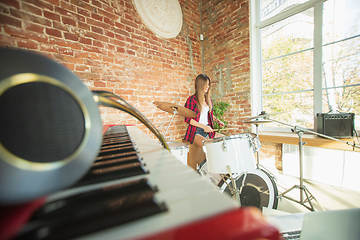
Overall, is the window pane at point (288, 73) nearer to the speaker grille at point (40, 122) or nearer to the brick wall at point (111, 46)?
the brick wall at point (111, 46)

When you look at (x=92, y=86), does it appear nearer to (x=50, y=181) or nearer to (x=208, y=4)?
(x=50, y=181)

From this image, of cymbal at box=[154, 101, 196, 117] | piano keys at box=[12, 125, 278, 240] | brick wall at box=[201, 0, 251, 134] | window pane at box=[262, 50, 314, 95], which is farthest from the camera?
brick wall at box=[201, 0, 251, 134]

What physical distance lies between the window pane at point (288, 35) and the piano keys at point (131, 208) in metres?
3.31

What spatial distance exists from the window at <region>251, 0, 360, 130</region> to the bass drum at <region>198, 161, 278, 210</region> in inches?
48.9

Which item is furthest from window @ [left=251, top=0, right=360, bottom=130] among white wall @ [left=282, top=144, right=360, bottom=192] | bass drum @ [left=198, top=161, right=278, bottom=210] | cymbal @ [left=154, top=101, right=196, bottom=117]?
cymbal @ [left=154, top=101, right=196, bottom=117]

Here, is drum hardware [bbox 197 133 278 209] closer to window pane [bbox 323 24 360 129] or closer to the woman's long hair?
the woman's long hair

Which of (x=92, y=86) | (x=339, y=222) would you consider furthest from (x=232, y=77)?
(x=339, y=222)

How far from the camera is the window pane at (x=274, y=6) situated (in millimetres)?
2529

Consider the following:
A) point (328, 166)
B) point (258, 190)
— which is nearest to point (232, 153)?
point (258, 190)

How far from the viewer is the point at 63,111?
204mm

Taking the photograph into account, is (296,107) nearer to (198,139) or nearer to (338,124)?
(338,124)

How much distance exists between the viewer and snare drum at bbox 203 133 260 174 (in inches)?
56.9

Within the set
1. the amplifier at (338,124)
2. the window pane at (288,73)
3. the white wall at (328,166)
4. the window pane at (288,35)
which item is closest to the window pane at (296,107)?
the window pane at (288,73)

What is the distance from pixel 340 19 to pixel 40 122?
355 centimetres
